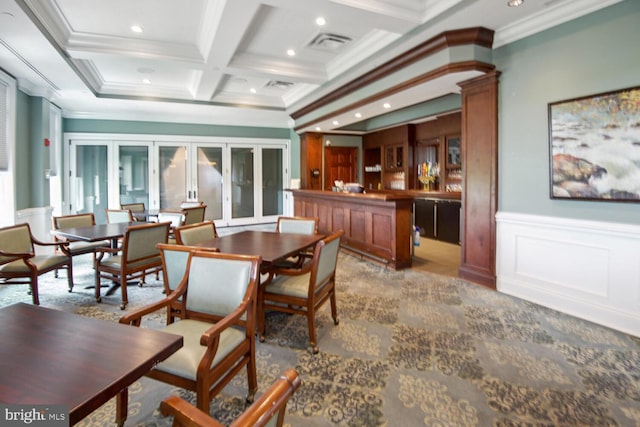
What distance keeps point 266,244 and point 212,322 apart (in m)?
1.20

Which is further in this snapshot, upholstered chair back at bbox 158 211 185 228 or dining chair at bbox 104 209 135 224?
dining chair at bbox 104 209 135 224

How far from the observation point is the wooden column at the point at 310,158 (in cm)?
895

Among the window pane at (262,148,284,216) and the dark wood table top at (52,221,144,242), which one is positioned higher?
the window pane at (262,148,284,216)

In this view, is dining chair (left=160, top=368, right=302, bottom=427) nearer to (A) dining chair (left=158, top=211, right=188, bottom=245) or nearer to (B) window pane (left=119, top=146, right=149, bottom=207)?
(A) dining chair (left=158, top=211, right=188, bottom=245)

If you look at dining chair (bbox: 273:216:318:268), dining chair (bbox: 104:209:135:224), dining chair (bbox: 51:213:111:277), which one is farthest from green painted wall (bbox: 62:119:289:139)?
dining chair (bbox: 273:216:318:268)

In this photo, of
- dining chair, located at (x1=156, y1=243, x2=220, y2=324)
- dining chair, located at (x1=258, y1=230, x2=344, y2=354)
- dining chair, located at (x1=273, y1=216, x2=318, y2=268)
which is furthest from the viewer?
dining chair, located at (x1=273, y1=216, x2=318, y2=268)

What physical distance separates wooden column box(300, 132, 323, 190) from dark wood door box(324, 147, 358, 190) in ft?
0.81

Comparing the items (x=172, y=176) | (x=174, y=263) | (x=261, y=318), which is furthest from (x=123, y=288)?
(x=172, y=176)

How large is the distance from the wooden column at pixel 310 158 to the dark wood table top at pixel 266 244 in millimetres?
5441

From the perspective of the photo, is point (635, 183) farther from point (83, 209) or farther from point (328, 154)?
point (83, 209)

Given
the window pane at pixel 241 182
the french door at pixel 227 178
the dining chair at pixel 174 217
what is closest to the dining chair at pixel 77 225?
the dining chair at pixel 174 217

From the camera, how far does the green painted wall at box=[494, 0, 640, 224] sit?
2893 mm

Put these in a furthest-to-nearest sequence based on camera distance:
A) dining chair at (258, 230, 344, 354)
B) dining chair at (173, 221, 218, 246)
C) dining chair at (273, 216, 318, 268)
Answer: dining chair at (273, 216, 318, 268)
dining chair at (173, 221, 218, 246)
dining chair at (258, 230, 344, 354)

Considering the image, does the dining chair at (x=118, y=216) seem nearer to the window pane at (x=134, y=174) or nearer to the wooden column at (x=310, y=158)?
the window pane at (x=134, y=174)
